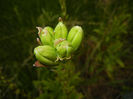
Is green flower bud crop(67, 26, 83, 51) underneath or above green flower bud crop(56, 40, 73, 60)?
above

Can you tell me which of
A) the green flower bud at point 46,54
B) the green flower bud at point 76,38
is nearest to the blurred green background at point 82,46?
the green flower bud at point 76,38

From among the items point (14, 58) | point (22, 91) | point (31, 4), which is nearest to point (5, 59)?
point (14, 58)

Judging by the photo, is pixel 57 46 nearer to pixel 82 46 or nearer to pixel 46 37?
pixel 46 37

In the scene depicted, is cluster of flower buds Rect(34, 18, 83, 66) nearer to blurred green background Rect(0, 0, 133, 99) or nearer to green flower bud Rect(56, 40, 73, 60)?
green flower bud Rect(56, 40, 73, 60)

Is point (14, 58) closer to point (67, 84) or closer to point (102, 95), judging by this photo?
point (67, 84)

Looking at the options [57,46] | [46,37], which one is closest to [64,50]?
[57,46]

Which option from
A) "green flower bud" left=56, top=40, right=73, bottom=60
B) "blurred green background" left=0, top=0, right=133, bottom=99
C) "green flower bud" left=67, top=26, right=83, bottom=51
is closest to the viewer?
"green flower bud" left=56, top=40, right=73, bottom=60

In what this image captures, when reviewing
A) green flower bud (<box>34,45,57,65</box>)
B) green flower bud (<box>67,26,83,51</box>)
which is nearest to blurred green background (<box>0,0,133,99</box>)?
green flower bud (<box>67,26,83,51</box>)
